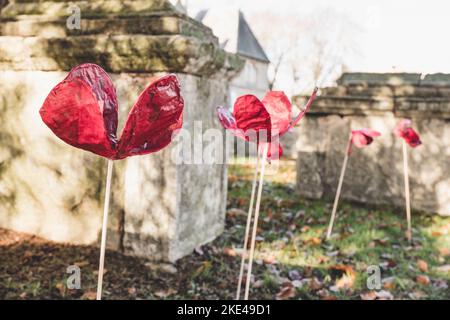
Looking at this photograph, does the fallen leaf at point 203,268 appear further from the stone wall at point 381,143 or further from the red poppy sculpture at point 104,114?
the stone wall at point 381,143

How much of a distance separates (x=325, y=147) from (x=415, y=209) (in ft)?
3.77

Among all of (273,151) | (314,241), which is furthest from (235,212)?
(273,151)

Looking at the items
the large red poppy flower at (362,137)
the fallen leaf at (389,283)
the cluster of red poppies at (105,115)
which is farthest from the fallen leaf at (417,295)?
the cluster of red poppies at (105,115)

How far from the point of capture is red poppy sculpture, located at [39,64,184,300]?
40.3 inches

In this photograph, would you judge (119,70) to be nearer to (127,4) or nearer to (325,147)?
(127,4)

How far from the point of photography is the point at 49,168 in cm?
298

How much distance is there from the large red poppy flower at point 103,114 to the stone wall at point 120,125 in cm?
151

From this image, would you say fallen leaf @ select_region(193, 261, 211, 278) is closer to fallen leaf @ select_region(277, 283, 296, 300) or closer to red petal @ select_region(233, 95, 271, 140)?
fallen leaf @ select_region(277, 283, 296, 300)

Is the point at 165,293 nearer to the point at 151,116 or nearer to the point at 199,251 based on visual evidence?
the point at 199,251

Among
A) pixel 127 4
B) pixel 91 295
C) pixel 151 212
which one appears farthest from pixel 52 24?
pixel 91 295

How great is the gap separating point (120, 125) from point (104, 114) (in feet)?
5.73

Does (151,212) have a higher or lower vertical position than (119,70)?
lower

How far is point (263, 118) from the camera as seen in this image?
59.3 inches

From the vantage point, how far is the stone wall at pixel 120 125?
271 cm
